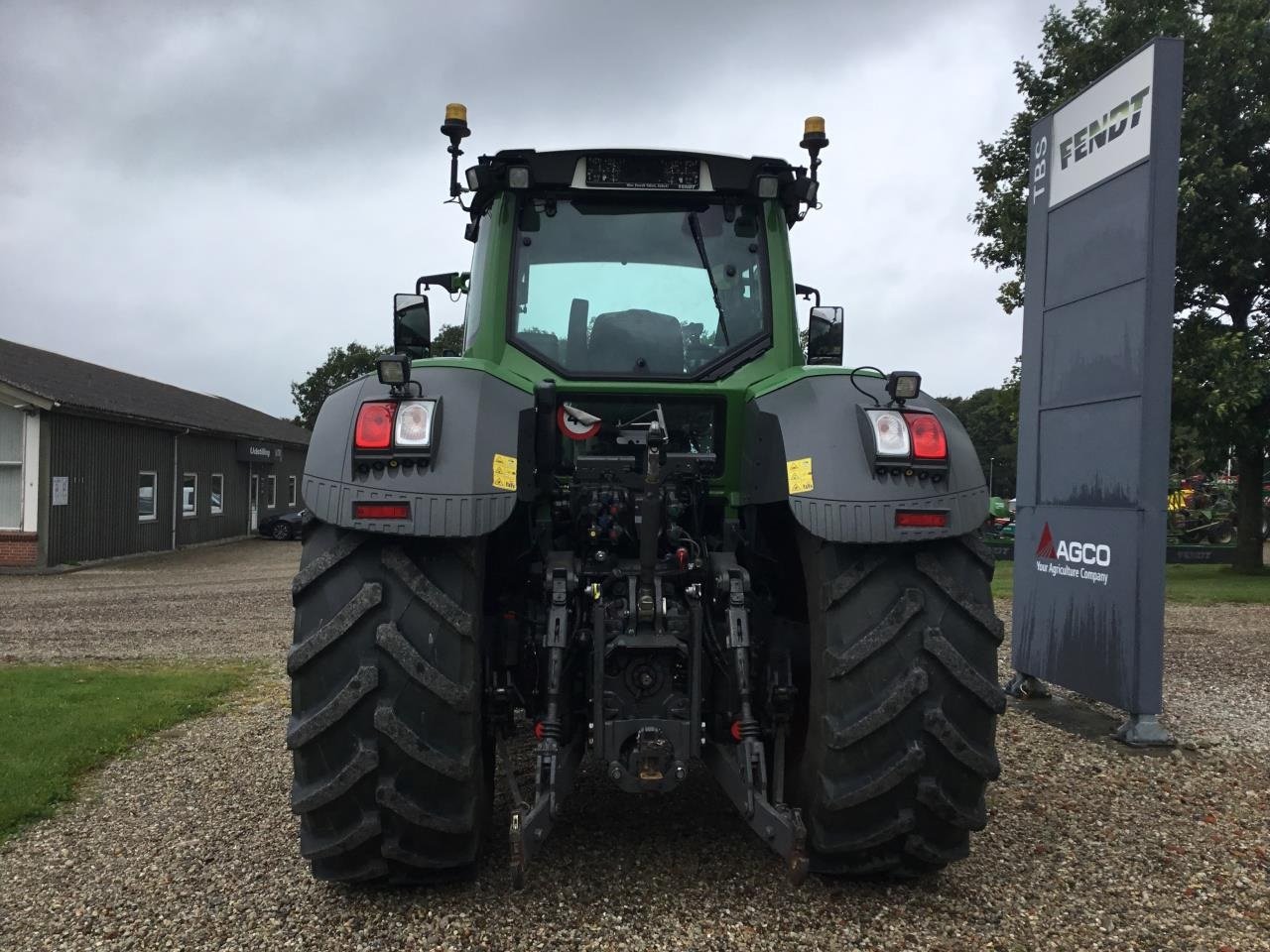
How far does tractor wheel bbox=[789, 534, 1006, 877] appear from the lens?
2984 millimetres

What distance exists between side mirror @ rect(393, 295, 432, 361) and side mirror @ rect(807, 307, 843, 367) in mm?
1807

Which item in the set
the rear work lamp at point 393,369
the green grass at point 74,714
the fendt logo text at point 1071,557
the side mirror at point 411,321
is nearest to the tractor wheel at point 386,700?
the rear work lamp at point 393,369

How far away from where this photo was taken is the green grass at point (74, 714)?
4.79 m

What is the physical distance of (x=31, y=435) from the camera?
19.4 meters

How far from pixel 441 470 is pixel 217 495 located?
92.3 ft

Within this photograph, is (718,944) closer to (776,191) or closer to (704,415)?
(704,415)

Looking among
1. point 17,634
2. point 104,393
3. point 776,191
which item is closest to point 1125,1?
point 776,191

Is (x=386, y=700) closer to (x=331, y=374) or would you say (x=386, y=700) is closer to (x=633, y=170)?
(x=633, y=170)

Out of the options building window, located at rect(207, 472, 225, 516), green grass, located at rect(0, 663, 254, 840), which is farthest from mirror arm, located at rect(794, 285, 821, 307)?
building window, located at rect(207, 472, 225, 516)

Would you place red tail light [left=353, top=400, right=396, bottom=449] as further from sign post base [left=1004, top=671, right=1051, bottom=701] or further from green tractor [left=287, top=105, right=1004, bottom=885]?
sign post base [left=1004, top=671, right=1051, bottom=701]

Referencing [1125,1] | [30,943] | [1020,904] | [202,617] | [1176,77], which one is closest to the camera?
[30,943]

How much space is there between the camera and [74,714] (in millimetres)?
6414

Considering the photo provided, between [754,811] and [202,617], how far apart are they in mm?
11411

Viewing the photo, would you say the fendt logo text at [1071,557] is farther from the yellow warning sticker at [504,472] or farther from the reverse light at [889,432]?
the yellow warning sticker at [504,472]
